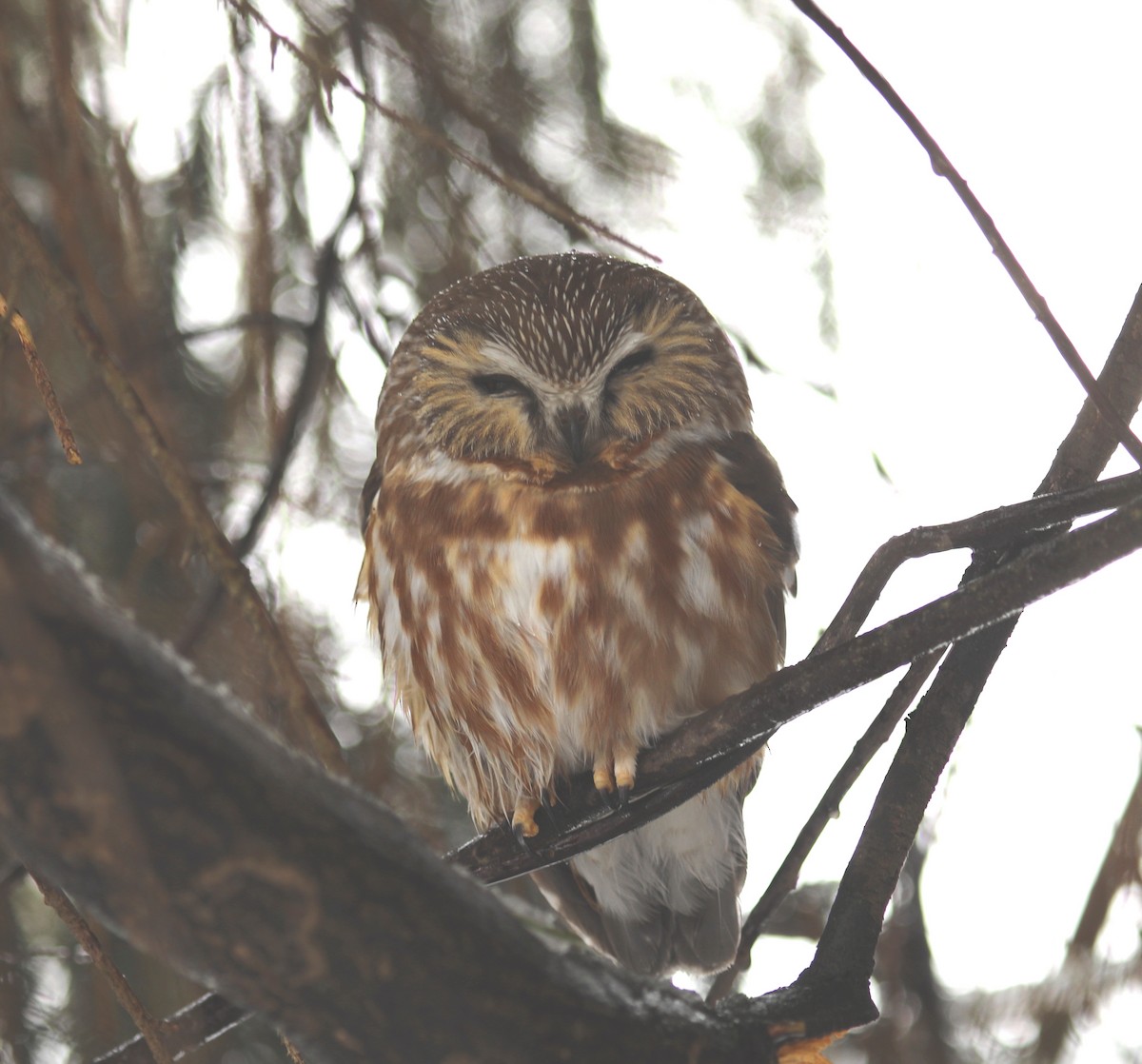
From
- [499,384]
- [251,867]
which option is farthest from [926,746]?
[499,384]

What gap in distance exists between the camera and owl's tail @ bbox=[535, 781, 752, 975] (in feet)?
9.89

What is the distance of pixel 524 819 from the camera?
2.58m

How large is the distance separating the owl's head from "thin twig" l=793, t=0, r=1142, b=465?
1324 millimetres

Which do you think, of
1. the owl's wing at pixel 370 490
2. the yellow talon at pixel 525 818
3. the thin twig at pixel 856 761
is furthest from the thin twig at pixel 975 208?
the owl's wing at pixel 370 490

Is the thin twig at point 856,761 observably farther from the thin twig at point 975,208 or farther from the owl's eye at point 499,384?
the owl's eye at point 499,384

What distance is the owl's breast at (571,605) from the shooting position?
98.0 inches

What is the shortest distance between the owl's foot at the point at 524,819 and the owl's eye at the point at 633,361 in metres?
0.87

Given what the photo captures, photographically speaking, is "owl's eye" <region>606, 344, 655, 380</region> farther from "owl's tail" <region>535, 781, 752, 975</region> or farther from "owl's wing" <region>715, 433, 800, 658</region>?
"owl's tail" <region>535, 781, 752, 975</region>

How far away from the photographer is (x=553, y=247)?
126 inches

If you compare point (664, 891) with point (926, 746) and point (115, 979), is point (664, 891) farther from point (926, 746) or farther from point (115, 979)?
point (115, 979)

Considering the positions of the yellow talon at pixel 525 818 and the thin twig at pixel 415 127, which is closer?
the thin twig at pixel 415 127

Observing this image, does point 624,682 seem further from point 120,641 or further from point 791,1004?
point 120,641

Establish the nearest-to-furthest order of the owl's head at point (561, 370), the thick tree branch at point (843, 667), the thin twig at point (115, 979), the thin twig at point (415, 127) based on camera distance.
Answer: the thin twig at point (115, 979)
the thick tree branch at point (843, 667)
the thin twig at point (415, 127)
the owl's head at point (561, 370)

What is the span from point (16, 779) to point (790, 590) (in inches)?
80.9
